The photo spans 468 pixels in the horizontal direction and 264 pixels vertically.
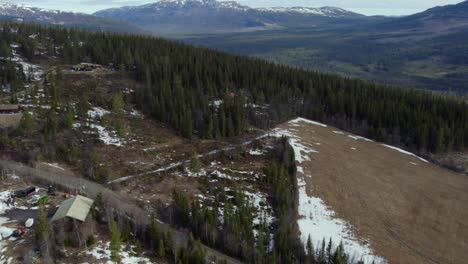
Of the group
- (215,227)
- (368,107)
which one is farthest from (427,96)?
(215,227)

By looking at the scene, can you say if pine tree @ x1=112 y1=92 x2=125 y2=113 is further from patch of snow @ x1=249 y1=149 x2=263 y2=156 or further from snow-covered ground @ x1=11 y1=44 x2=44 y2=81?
patch of snow @ x1=249 y1=149 x2=263 y2=156

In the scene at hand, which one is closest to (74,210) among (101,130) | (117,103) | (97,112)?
(101,130)

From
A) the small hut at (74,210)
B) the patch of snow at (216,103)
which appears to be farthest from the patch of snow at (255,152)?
the small hut at (74,210)

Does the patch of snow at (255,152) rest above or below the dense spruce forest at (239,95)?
below

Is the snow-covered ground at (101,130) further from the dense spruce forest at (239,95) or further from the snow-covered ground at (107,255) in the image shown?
the snow-covered ground at (107,255)

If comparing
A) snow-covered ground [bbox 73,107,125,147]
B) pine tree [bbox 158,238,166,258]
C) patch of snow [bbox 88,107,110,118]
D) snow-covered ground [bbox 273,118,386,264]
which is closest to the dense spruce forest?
patch of snow [bbox 88,107,110,118]

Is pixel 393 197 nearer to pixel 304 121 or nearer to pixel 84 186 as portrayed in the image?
pixel 304 121
